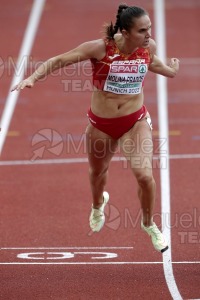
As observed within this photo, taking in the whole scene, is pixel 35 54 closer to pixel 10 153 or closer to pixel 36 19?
pixel 36 19

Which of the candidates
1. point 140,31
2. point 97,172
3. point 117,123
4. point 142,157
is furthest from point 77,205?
point 140,31

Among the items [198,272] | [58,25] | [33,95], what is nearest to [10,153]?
[33,95]

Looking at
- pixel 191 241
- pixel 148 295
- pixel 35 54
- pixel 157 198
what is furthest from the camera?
pixel 35 54

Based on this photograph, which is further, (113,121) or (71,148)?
(71,148)

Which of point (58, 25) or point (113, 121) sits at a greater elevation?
point (58, 25)

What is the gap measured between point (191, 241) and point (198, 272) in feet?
3.07

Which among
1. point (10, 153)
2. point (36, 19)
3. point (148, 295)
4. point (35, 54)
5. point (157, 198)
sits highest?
point (36, 19)

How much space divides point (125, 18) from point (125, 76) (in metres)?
0.50

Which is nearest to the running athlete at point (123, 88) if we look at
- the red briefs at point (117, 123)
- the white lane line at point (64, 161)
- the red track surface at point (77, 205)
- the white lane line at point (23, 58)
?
the red briefs at point (117, 123)

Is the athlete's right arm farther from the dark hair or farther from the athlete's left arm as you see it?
the athlete's left arm

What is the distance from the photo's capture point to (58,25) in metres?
19.5

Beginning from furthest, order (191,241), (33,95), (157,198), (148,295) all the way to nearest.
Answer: (33,95) → (157,198) → (191,241) → (148,295)

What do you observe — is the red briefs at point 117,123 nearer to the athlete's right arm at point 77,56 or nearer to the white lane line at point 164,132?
the athlete's right arm at point 77,56

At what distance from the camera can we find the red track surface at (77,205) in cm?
907
